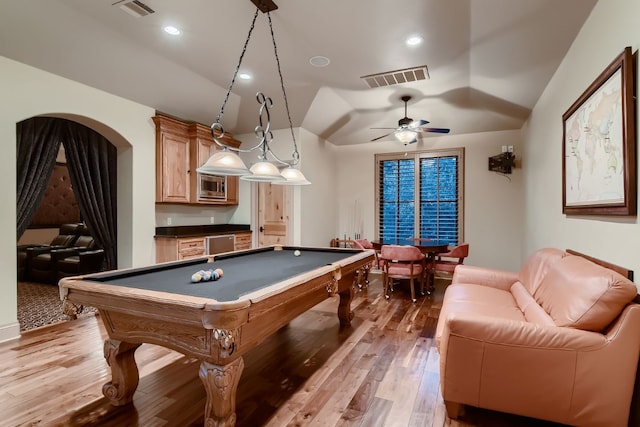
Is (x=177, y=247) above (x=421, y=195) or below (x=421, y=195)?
below

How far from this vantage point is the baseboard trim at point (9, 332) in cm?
320

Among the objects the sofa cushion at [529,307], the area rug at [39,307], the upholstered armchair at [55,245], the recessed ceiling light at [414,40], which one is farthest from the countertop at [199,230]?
the sofa cushion at [529,307]

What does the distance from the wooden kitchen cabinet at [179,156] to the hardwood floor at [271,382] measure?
214 cm

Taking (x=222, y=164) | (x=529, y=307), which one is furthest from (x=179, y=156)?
(x=529, y=307)

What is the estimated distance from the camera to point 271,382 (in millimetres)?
2488

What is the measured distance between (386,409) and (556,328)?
116 centimetres

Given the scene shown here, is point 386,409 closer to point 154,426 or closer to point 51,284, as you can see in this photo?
point 154,426

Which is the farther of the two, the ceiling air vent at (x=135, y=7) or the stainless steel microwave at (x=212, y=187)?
the stainless steel microwave at (x=212, y=187)

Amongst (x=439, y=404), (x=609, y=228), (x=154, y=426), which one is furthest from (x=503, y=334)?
(x=154, y=426)

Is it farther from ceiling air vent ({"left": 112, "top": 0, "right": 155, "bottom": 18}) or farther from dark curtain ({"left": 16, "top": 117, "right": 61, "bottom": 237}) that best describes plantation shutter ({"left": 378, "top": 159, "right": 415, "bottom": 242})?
dark curtain ({"left": 16, "top": 117, "right": 61, "bottom": 237})

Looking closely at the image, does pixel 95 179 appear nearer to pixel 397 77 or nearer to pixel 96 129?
pixel 96 129

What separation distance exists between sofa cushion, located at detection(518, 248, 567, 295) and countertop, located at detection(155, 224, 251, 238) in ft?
14.2

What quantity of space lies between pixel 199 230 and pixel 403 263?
3.40m

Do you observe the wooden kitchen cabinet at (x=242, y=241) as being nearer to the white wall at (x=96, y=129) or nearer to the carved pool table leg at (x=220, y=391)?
the white wall at (x=96, y=129)
